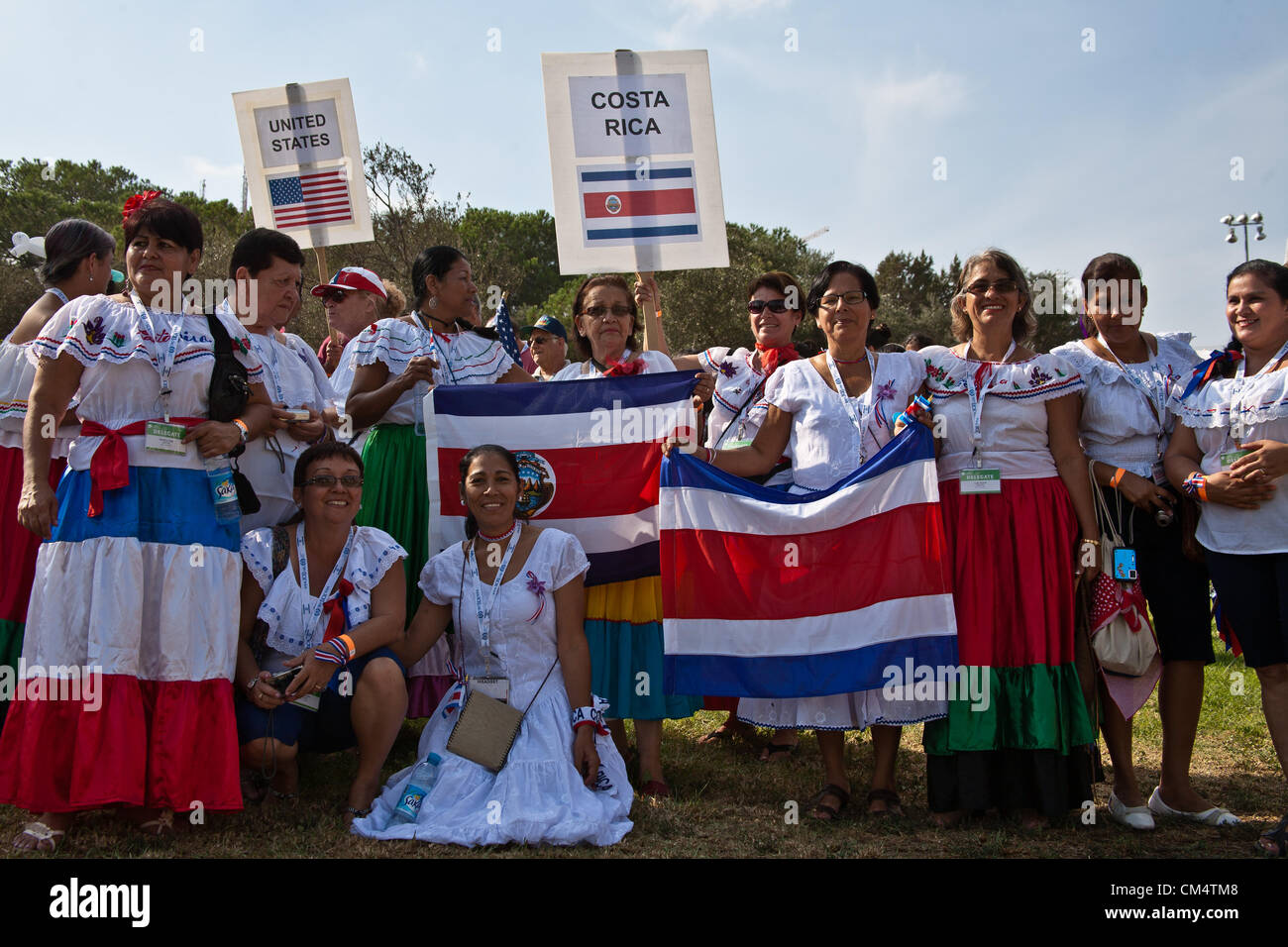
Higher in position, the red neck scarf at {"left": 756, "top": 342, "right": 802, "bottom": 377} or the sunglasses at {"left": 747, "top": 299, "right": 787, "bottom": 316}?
the sunglasses at {"left": 747, "top": 299, "right": 787, "bottom": 316}

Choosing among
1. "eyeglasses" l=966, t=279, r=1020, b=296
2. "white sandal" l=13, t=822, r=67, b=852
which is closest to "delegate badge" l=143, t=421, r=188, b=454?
"white sandal" l=13, t=822, r=67, b=852

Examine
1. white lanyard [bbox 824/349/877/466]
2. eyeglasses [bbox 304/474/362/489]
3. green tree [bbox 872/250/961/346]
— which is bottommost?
eyeglasses [bbox 304/474/362/489]

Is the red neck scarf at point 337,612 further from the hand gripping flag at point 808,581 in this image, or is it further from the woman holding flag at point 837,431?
the woman holding flag at point 837,431

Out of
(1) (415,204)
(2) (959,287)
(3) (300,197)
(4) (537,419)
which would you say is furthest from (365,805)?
(1) (415,204)

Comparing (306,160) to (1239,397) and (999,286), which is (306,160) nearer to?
(999,286)

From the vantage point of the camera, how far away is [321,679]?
13.9 ft

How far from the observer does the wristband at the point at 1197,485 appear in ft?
14.3

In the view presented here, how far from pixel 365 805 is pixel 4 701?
5.69 ft

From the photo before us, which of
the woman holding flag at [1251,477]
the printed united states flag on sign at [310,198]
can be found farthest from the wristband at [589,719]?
the printed united states flag on sign at [310,198]

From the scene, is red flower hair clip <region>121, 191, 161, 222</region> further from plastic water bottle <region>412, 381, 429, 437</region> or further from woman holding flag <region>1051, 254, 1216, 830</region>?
woman holding flag <region>1051, 254, 1216, 830</region>

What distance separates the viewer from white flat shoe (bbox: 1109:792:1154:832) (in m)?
4.38

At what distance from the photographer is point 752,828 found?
4234mm

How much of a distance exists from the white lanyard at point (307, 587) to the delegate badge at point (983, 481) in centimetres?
277

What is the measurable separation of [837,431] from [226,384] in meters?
2.66
